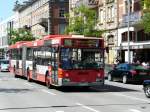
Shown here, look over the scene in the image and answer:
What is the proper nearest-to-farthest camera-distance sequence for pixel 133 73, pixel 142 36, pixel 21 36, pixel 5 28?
pixel 133 73
pixel 142 36
pixel 21 36
pixel 5 28

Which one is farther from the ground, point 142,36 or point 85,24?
point 85,24

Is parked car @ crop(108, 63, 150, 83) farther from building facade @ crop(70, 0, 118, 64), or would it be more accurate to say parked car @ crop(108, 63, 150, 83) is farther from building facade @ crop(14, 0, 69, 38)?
building facade @ crop(14, 0, 69, 38)

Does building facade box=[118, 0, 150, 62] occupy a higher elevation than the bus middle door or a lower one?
higher

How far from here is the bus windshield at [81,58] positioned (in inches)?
985

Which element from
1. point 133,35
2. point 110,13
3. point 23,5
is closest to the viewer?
point 133,35

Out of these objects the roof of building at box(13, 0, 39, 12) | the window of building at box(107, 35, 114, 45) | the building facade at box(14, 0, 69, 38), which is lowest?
the window of building at box(107, 35, 114, 45)

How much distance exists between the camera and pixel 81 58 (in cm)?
2522

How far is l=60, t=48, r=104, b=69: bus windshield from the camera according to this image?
2502 cm

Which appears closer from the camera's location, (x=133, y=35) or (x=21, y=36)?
(x=133, y=35)

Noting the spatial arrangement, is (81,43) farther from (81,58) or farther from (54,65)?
(54,65)

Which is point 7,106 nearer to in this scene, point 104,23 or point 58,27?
point 104,23

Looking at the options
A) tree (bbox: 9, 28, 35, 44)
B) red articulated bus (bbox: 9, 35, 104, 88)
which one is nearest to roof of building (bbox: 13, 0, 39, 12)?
tree (bbox: 9, 28, 35, 44)

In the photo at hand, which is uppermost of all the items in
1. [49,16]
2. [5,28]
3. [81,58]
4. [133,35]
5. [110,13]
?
[5,28]

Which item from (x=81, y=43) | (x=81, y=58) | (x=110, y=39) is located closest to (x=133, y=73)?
(x=81, y=43)
